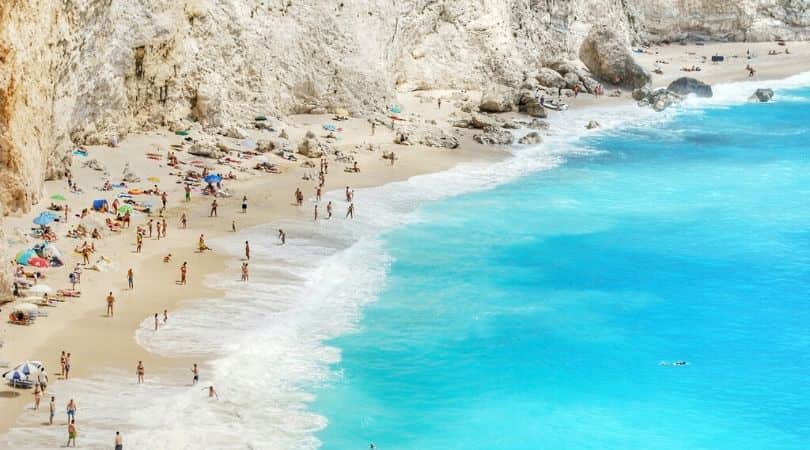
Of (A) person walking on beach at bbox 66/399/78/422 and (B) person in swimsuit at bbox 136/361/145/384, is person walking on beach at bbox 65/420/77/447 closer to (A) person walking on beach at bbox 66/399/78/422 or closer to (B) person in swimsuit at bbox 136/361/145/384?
(A) person walking on beach at bbox 66/399/78/422

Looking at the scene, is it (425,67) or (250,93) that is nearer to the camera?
(250,93)

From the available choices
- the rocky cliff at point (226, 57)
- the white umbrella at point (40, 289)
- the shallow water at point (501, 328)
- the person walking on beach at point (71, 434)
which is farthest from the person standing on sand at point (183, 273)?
the person walking on beach at point (71, 434)

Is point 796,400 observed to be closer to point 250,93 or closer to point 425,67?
point 250,93

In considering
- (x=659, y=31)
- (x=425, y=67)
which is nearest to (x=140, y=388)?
Result: (x=425, y=67)

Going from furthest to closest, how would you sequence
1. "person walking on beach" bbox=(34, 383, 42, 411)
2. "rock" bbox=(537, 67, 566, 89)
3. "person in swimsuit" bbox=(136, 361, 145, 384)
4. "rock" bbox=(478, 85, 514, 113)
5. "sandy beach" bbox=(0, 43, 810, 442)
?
"rock" bbox=(537, 67, 566, 89), "rock" bbox=(478, 85, 514, 113), "sandy beach" bbox=(0, 43, 810, 442), "person in swimsuit" bbox=(136, 361, 145, 384), "person walking on beach" bbox=(34, 383, 42, 411)

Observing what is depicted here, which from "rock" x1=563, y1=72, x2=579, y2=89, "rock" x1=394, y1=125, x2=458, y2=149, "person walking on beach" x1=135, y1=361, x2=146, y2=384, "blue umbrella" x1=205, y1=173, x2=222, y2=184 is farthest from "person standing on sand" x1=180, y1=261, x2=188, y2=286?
"rock" x1=563, y1=72, x2=579, y2=89

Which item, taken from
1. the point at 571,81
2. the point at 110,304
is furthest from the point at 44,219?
the point at 571,81

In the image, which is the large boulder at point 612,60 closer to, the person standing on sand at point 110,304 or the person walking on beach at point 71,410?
the person standing on sand at point 110,304

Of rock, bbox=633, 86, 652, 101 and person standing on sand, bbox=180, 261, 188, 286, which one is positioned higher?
rock, bbox=633, 86, 652, 101
